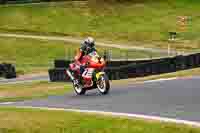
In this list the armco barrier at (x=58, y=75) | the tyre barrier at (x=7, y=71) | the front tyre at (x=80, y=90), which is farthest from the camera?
the tyre barrier at (x=7, y=71)

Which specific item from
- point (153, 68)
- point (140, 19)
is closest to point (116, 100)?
point (153, 68)

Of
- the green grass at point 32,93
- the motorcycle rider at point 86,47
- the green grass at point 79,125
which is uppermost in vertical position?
the motorcycle rider at point 86,47

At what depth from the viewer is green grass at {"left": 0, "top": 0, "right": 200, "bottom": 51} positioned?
2662 inches

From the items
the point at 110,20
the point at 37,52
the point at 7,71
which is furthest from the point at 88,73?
the point at 110,20

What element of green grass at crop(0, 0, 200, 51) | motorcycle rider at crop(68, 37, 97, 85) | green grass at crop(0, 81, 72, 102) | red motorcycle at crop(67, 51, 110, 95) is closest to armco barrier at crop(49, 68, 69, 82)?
→ green grass at crop(0, 81, 72, 102)

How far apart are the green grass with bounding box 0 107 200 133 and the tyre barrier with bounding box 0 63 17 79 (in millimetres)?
29886

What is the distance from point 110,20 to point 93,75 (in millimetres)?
57825

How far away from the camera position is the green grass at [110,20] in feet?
222

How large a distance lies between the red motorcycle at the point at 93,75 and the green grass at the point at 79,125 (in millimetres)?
5493

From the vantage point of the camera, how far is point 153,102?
12.9m

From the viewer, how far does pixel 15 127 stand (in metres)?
10.1

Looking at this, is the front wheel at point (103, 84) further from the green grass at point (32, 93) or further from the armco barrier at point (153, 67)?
the armco barrier at point (153, 67)

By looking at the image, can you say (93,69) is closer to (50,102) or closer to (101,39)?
(50,102)

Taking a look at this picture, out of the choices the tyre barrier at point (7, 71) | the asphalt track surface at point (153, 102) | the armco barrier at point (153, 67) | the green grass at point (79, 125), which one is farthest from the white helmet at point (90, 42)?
the tyre barrier at point (7, 71)
